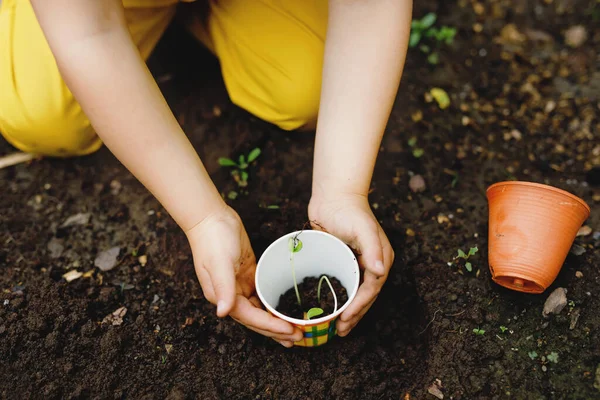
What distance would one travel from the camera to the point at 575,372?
5.02 feet

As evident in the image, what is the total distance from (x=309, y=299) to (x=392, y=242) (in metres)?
0.42

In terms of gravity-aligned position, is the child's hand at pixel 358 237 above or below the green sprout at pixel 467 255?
above

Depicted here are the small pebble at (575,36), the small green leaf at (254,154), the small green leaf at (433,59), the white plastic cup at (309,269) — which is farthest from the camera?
the small pebble at (575,36)

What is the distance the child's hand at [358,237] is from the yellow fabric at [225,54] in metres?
0.56

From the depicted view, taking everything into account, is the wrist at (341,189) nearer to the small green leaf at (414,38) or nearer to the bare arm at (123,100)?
the bare arm at (123,100)

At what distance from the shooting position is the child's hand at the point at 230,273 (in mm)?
1349

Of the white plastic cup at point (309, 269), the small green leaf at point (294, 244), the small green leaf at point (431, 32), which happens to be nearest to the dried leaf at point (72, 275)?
the white plastic cup at point (309, 269)

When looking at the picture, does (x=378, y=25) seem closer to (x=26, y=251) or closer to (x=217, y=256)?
(x=217, y=256)

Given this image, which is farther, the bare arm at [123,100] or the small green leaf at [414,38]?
the small green leaf at [414,38]

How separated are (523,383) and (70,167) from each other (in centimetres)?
187

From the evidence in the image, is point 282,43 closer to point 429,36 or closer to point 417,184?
point 417,184

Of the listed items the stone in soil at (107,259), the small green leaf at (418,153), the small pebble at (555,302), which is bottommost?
the stone in soil at (107,259)

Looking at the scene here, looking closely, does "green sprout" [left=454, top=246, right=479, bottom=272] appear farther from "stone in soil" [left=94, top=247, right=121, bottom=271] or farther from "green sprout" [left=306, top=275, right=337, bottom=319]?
"stone in soil" [left=94, top=247, right=121, bottom=271]

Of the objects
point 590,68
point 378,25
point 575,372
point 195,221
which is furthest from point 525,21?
point 195,221
